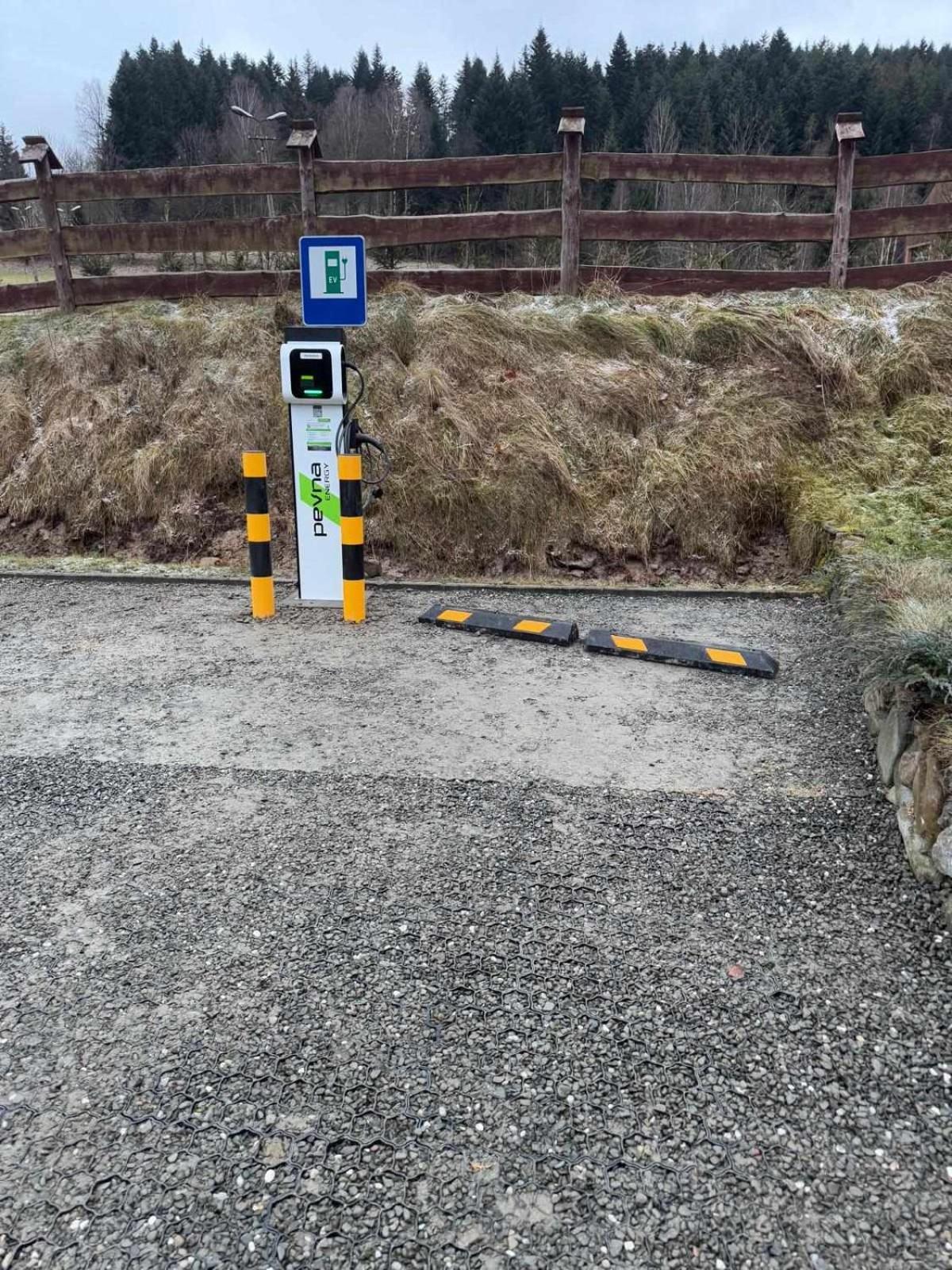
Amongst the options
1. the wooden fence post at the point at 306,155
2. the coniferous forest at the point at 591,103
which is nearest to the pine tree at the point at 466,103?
the coniferous forest at the point at 591,103

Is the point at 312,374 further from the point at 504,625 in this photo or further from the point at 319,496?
the point at 504,625

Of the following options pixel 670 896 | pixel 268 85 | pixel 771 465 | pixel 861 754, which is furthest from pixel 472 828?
pixel 268 85

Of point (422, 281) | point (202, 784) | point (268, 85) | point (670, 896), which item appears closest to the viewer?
point (670, 896)

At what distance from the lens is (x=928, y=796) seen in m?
2.96

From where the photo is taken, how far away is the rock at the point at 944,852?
2.71 metres

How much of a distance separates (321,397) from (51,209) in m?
6.00

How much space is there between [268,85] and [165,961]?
57234 mm

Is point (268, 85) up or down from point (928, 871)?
up

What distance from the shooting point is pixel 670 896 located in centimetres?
285

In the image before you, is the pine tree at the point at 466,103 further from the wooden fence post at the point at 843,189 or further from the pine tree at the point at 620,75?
the wooden fence post at the point at 843,189

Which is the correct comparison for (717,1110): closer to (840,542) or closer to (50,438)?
(840,542)

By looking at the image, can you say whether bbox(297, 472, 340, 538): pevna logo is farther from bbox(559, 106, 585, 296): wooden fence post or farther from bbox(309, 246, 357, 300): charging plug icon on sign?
bbox(559, 106, 585, 296): wooden fence post

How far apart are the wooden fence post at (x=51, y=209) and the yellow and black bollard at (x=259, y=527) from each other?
5.70 meters

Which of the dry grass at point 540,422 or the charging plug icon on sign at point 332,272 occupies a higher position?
the charging plug icon on sign at point 332,272
